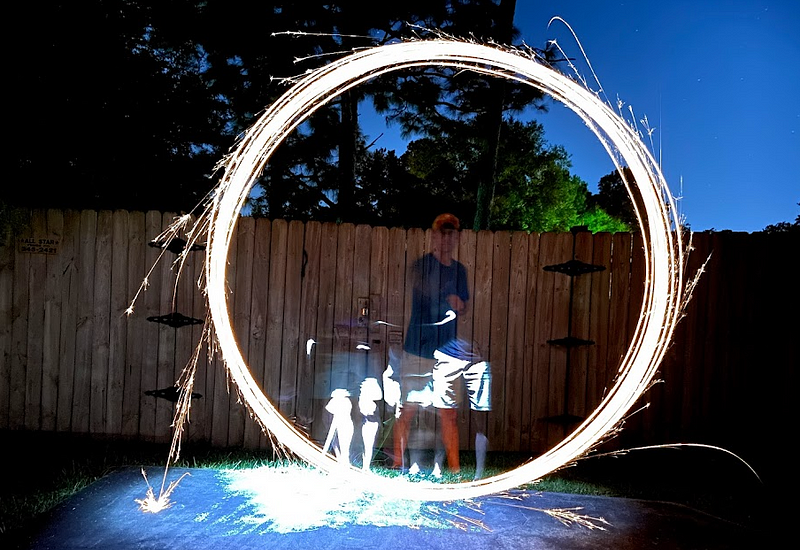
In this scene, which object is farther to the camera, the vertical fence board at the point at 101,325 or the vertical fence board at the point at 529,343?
the vertical fence board at the point at 529,343

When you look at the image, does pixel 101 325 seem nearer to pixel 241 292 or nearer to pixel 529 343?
pixel 241 292

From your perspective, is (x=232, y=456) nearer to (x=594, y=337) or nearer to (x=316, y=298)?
(x=316, y=298)

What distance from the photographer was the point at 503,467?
5.07m

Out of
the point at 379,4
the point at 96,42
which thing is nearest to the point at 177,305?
the point at 96,42

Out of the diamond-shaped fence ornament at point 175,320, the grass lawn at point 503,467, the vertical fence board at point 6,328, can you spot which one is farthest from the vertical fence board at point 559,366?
the vertical fence board at point 6,328

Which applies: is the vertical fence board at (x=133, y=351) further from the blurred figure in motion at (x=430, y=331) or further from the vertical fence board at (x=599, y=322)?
the vertical fence board at (x=599, y=322)

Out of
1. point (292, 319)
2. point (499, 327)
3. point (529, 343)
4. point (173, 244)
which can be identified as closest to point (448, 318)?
point (499, 327)

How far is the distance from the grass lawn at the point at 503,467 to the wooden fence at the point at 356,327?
0.15 m

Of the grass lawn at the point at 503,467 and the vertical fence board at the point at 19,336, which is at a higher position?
the vertical fence board at the point at 19,336

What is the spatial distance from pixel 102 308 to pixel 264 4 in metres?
5.07

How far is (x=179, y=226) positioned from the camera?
5.23 meters

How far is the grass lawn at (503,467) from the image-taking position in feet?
13.6

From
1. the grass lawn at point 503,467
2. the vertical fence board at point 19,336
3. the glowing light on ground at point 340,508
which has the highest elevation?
the vertical fence board at point 19,336

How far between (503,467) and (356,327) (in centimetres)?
181
